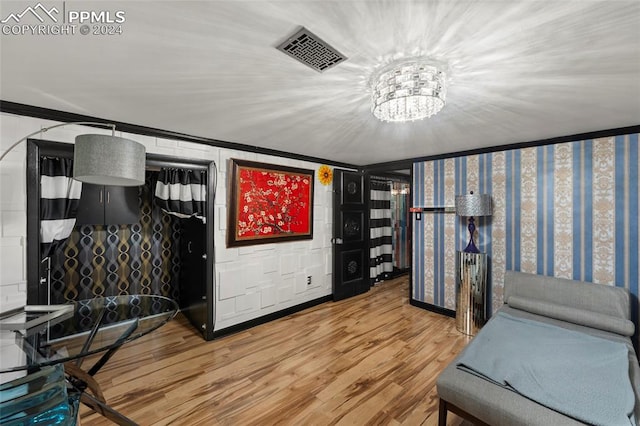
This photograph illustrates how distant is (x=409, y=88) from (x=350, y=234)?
3.06m

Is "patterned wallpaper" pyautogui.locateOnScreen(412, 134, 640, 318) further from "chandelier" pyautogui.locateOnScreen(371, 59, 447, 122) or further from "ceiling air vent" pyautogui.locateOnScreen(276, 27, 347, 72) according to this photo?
"ceiling air vent" pyautogui.locateOnScreen(276, 27, 347, 72)

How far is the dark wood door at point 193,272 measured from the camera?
3.06 meters

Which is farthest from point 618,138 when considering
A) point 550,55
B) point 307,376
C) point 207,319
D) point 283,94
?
point 207,319

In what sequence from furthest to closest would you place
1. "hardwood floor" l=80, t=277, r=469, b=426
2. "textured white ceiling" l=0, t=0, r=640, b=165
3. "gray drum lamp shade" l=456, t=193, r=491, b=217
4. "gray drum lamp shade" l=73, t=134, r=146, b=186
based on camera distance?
"gray drum lamp shade" l=456, t=193, r=491, b=217 → "hardwood floor" l=80, t=277, r=469, b=426 → "gray drum lamp shade" l=73, t=134, r=146, b=186 → "textured white ceiling" l=0, t=0, r=640, b=165

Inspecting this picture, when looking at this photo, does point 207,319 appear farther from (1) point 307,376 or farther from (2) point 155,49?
(2) point 155,49

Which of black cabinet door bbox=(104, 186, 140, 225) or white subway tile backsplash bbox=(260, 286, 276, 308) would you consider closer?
black cabinet door bbox=(104, 186, 140, 225)

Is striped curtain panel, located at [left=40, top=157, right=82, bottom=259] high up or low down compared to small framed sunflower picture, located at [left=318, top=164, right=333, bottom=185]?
down

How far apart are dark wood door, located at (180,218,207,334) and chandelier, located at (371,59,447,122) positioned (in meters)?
2.40

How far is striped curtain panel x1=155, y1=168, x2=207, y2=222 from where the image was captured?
2904mm

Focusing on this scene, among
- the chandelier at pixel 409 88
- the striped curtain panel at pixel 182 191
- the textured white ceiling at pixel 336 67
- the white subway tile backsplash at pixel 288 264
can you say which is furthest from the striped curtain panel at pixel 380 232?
the chandelier at pixel 409 88

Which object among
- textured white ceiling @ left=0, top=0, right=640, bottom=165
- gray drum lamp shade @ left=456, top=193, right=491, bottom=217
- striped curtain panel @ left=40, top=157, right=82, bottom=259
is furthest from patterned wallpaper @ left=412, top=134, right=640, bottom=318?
striped curtain panel @ left=40, top=157, right=82, bottom=259

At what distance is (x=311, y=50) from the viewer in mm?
1294

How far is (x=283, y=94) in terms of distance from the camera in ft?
5.91

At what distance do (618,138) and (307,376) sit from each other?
3.66 meters
